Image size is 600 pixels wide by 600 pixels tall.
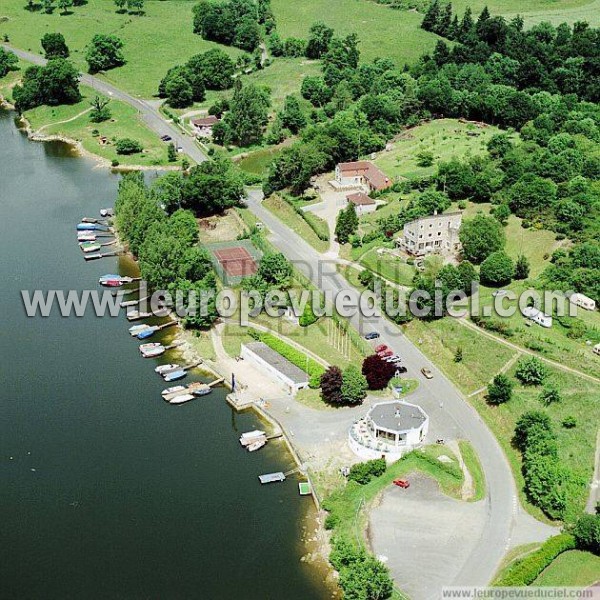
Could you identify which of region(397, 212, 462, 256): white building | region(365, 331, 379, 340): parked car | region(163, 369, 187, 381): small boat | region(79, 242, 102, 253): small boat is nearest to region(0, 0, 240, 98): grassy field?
region(79, 242, 102, 253): small boat

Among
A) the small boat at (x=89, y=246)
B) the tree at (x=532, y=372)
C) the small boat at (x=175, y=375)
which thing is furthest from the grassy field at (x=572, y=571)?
the small boat at (x=89, y=246)

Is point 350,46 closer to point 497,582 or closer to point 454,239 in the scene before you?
point 454,239

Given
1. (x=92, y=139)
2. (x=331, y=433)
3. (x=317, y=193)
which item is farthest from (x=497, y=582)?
(x=92, y=139)

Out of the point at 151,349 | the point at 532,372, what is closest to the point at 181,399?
the point at 151,349

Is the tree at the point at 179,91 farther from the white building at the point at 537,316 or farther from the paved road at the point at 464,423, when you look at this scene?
the white building at the point at 537,316

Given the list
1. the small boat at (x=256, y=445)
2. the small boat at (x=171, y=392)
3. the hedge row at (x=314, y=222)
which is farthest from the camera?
the hedge row at (x=314, y=222)
